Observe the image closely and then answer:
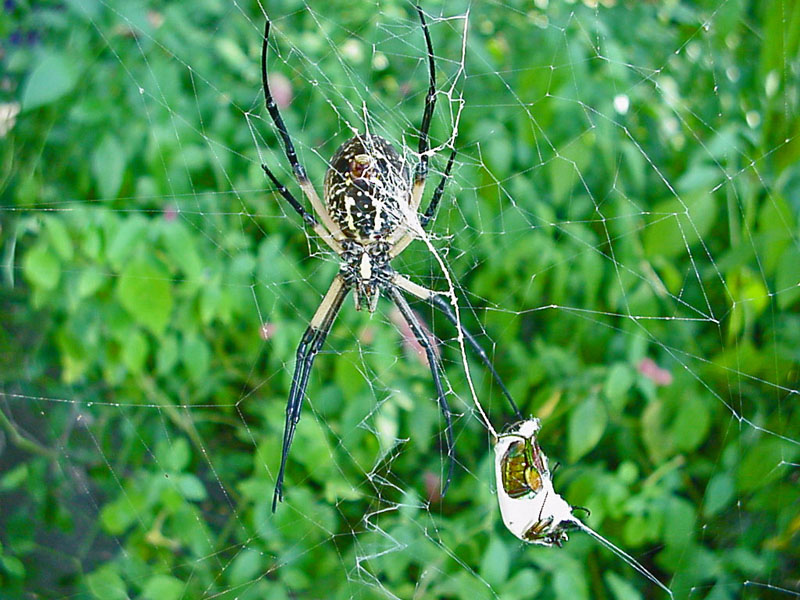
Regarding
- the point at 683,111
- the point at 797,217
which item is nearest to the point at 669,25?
the point at 683,111

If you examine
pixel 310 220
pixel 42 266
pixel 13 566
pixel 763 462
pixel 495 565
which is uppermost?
pixel 310 220

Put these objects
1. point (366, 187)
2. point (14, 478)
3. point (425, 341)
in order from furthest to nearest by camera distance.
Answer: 1. point (14, 478)
2. point (425, 341)
3. point (366, 187)

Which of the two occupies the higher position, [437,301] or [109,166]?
[109,166]

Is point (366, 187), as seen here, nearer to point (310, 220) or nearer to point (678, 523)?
point (310, 220)

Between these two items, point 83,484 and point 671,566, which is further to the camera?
point 83,484

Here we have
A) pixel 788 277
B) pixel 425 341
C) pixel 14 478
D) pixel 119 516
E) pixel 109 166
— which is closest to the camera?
pixel 788 277

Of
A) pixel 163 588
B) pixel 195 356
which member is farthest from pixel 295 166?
pixel 163 588

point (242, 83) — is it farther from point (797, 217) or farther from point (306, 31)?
point (797, 217)
